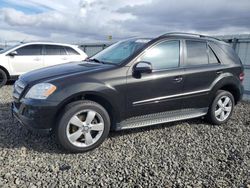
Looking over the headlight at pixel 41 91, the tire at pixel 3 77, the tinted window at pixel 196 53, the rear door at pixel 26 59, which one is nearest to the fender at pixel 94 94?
the headlight at pixel 41 91

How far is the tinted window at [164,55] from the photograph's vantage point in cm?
394

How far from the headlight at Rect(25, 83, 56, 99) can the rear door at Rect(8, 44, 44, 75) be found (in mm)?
5859

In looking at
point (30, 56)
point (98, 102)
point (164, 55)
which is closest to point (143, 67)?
point (164, 55)

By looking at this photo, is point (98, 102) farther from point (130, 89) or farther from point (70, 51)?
point (70, 51)

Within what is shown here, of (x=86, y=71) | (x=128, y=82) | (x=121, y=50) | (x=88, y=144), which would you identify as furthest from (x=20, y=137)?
(x=121, y=50)

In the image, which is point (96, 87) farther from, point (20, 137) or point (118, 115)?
point (20, 137)

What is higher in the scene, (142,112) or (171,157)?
(142,112)

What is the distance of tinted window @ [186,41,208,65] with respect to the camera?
4316 millimetres

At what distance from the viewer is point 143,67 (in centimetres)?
367

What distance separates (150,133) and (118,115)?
33.4 inches

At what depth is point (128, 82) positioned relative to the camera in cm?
369

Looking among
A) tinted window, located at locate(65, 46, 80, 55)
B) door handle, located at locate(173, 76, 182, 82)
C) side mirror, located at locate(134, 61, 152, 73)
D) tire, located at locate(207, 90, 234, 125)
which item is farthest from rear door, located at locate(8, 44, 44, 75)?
tire, located at locate(207, 90, 234, 125)

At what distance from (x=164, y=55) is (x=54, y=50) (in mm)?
6231

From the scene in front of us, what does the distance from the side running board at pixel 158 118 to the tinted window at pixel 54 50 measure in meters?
6.31
